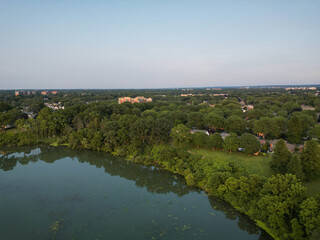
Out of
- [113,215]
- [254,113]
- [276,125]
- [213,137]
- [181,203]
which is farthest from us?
[254,113]

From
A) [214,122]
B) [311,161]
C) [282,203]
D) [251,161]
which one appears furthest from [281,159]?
[214,122]

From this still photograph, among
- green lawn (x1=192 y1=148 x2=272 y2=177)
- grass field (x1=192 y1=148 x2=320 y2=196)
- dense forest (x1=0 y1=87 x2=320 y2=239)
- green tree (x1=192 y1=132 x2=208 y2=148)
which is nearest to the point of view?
dense forest (x1=0 y1=87 x2=320 y2=239)

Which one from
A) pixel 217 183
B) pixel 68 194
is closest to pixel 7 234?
pixel 68 194

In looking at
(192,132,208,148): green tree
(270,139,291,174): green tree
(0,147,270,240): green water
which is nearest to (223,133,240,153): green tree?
(192,132,208,148): green tree

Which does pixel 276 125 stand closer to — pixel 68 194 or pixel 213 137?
pixel 213 137

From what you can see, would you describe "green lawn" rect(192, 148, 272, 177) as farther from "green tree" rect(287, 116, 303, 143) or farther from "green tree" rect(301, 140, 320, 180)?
"green tree" rect(287, 116, 303, 143)

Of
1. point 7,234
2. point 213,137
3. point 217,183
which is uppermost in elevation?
point 213,137

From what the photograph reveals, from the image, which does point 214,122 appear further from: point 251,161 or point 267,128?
point 251,161
